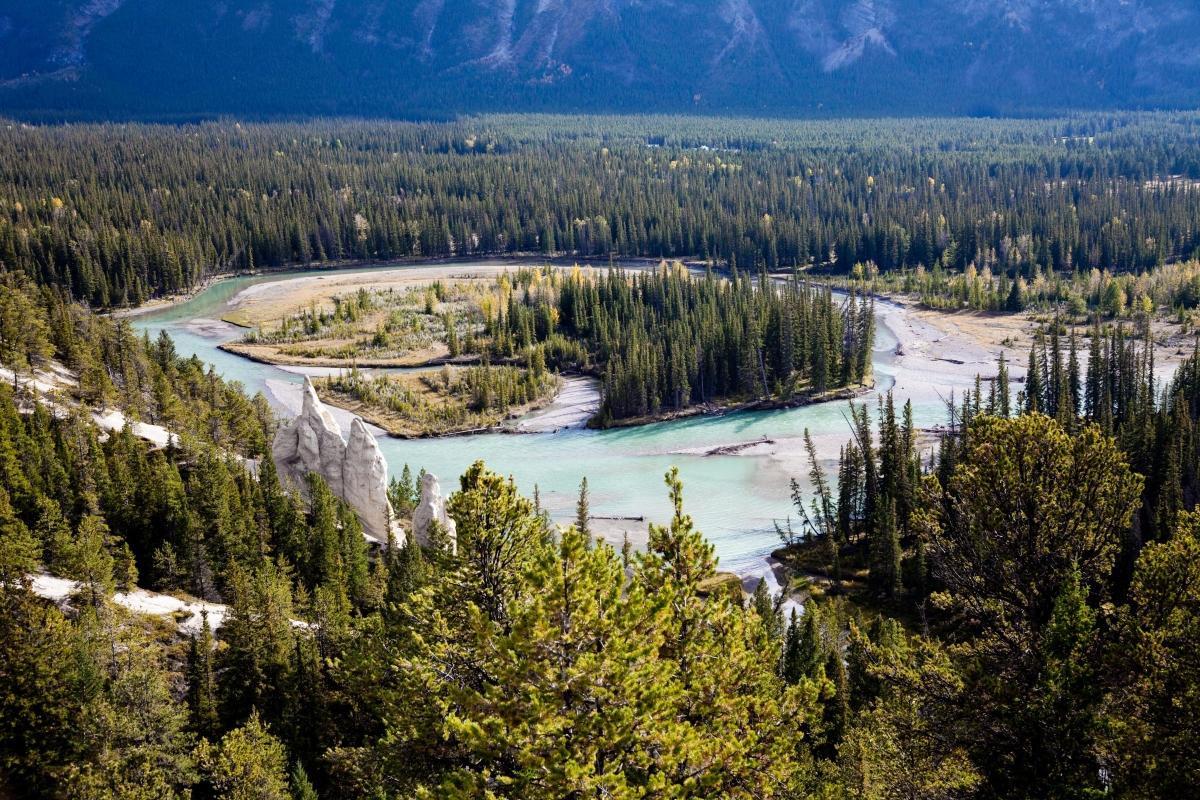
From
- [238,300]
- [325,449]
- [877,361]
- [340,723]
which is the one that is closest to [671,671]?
[340,723]

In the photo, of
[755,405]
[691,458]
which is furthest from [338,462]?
[755,405]

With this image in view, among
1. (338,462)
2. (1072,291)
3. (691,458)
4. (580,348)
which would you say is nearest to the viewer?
(338,462)

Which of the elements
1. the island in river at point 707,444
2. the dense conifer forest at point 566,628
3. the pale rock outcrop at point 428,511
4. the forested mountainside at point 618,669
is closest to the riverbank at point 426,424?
the island in river at point 707,444

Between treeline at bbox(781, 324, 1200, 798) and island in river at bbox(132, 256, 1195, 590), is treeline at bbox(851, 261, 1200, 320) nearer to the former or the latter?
island in river at bbox(132, 256, 1195, 590)

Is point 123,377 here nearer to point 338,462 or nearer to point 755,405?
point 338,462

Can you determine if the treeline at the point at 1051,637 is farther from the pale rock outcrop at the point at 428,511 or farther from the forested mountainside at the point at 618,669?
the pale rock outcrop at the point at 428,511

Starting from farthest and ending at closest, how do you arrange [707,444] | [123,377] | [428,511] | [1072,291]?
[1072,291] < [707,444] < [123,377] < [428,511]
